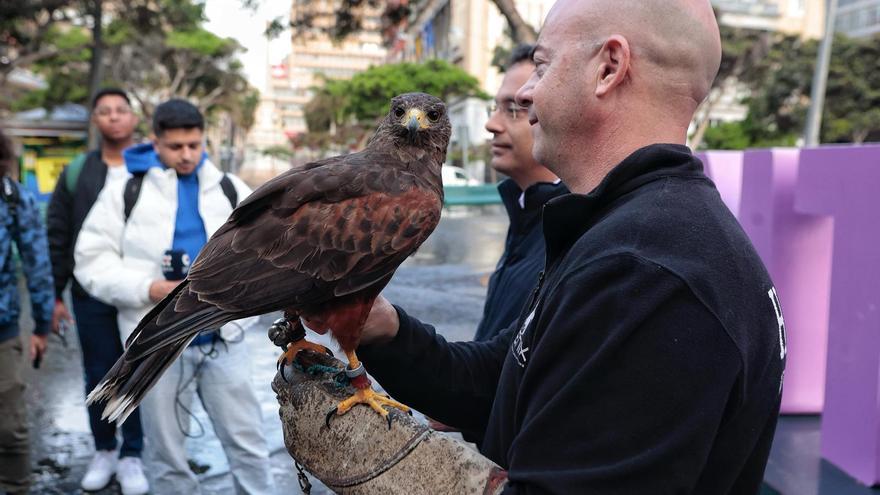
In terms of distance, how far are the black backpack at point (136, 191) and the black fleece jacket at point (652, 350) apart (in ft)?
9.48

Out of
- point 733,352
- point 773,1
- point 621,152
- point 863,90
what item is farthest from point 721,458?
point 773,1

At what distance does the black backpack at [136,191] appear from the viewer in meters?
3.98

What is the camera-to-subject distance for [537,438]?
50.3 inches

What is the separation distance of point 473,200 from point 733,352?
50.7ft

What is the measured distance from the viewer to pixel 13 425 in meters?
3.81

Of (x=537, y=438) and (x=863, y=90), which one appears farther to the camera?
(x=863, y=90)

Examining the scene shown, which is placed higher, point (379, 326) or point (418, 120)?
point (418, 120)

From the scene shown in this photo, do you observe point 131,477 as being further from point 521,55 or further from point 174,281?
point 521,55

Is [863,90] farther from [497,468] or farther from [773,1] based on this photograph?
[497,468]

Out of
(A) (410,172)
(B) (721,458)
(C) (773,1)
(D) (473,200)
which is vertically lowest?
(D) (473,200)

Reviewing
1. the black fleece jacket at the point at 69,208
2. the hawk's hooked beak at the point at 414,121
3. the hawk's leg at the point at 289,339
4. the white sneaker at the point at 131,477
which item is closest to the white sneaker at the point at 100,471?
the white sneaker at the point at 131,477

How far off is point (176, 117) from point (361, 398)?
2.67 metres

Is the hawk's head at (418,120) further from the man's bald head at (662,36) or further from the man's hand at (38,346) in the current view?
the man's hand at (38,346)

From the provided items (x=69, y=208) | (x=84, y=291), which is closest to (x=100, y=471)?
(x=84, y=291)
